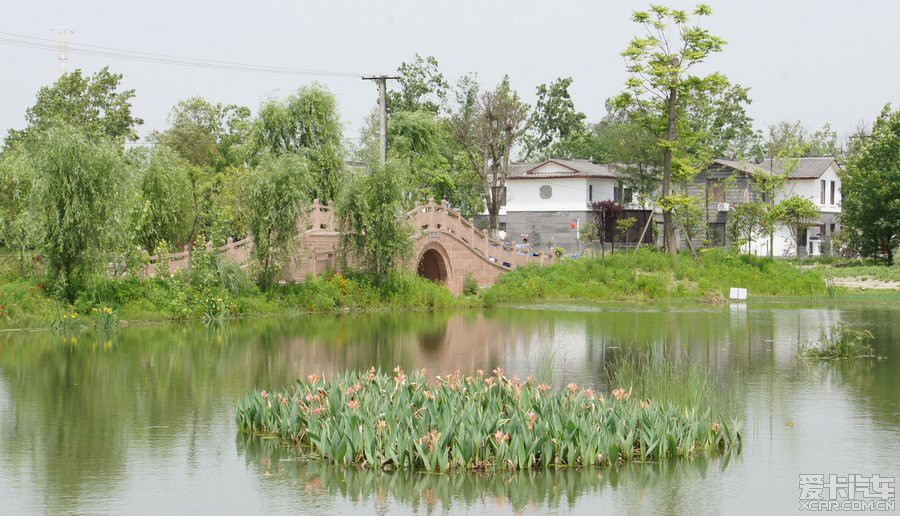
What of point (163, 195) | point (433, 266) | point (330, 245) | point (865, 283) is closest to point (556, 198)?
point (865, 283)

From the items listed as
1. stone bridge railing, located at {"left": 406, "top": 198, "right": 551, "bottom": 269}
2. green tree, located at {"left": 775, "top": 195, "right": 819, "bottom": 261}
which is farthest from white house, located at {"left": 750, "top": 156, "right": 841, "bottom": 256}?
stone bridge railing, located at {"left": 406, "top": 198, "right": 551, "bottom": 269}

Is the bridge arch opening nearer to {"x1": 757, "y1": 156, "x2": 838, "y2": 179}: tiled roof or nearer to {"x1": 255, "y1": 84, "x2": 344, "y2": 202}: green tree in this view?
{"x1": 255, "y1": 84, "x2": 344, "y2": 202}: green tree

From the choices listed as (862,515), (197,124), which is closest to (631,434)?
(862,515)

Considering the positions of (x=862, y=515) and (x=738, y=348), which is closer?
(x=862, y=515)

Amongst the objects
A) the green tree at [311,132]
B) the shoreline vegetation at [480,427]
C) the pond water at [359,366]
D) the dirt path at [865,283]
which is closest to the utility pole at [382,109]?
the green tree at [311,132]

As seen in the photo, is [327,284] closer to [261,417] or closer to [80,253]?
[80,253]

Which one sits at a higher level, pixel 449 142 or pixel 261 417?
pixel 449 142

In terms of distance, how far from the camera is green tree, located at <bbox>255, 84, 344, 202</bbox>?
138 ft

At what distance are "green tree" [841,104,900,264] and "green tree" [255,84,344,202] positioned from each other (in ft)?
74.5

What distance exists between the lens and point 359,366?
20.9m

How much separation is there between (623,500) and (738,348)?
13419mm

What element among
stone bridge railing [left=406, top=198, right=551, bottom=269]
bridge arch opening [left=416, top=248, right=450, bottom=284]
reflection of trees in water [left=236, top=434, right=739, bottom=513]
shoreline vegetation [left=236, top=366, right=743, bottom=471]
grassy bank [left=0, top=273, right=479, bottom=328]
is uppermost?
stone bridge railing [left=406, top=198, right=551, bottom=269]

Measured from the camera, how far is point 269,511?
1156 cm

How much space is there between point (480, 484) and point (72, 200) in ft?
60.8
